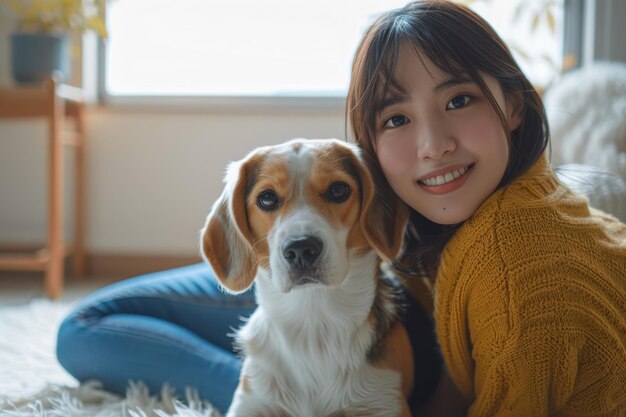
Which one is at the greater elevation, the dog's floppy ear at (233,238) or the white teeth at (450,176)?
the white teeth at (450,176)

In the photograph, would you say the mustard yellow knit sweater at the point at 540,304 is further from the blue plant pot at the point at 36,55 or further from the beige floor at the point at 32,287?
the blue plant pot at the point at 36,55

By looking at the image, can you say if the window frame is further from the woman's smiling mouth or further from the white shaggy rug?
the woman's smiling mouth

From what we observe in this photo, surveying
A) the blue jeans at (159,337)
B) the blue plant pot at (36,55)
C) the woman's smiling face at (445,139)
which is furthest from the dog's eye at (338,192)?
the blue plant pot at (36,55)

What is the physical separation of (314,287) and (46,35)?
2264 mm

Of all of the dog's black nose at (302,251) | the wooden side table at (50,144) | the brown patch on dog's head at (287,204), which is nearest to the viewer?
the dog's black nose at (302,251)

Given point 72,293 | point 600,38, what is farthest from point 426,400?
point 600,38

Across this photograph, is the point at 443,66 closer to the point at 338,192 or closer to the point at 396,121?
the point at 396,121

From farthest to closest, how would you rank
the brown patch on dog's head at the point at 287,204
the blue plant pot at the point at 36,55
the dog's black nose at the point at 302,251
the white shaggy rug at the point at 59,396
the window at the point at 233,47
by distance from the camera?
the window at the point at 233,47 < the blue plant pot at the point at 36,55 < the white shaggy rug at the point at 59,396 < the brown patch on dog's head at the point at 287,204 < the dog's black nose at the point at 302,251

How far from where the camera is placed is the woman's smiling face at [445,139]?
42.9 inches

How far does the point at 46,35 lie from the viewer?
2.72 metres

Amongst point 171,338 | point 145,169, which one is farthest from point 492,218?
point 145,169

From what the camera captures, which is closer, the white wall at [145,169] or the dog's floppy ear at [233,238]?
the dog's floppy ear at [233,238]

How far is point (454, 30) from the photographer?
1.12 meters

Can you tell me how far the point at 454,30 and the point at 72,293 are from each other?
2.29 metres
